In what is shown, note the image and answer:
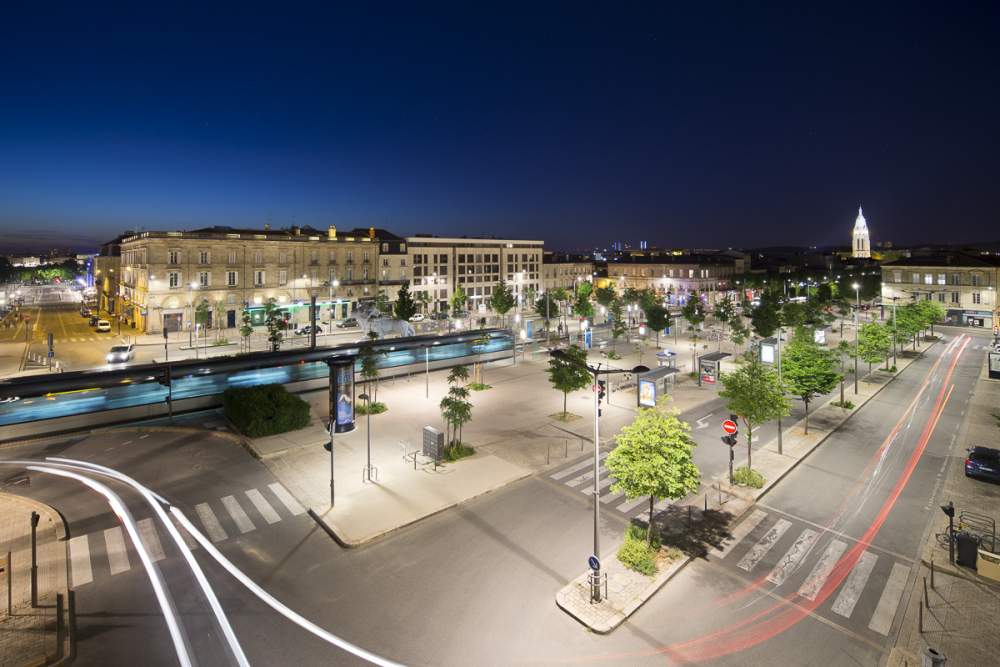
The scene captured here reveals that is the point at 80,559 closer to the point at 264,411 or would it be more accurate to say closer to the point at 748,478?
the point at 264,411

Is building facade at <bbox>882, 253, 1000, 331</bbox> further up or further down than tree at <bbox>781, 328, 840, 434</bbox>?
further up

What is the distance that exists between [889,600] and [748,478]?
26.6 feet

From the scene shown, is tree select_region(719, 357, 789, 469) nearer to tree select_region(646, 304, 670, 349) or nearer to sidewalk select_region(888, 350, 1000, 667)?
sidewalk select_region(888, 350, 1000, 667)

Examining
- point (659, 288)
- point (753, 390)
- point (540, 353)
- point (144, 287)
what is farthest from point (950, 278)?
point (144, 287)

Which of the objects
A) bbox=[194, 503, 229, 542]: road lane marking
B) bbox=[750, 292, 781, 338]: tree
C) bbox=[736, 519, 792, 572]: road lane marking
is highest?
bbox=[750, 292, 781, 338]: tree

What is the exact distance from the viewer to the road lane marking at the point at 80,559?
16.4 metres

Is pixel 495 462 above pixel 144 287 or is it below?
below

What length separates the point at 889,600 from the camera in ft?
50.2

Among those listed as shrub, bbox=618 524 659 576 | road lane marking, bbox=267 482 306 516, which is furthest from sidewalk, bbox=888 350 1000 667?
road lane marking, bbox=267 482 306 516

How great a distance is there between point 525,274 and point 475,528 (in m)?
100

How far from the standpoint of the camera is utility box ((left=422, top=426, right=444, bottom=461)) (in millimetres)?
25172

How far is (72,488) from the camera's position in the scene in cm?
2311

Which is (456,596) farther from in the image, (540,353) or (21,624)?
(540,353)

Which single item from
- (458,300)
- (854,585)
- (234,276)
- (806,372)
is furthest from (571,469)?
(458,300)
